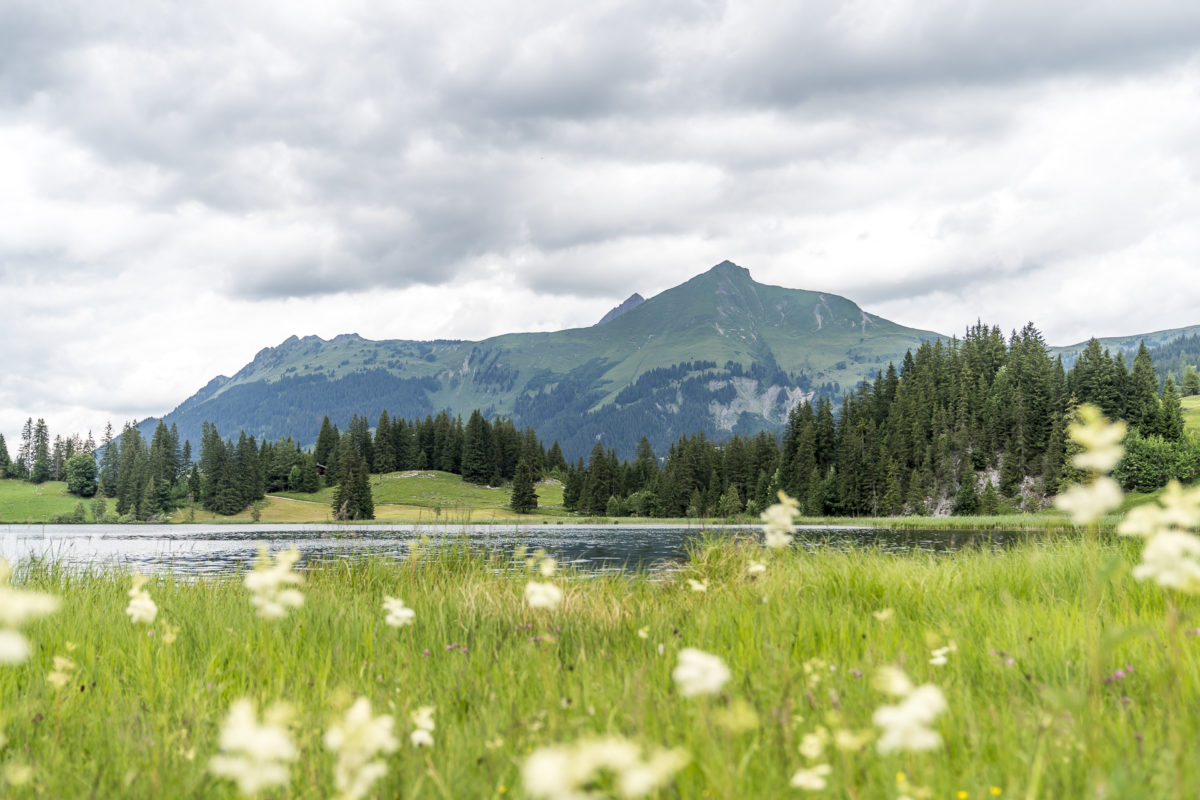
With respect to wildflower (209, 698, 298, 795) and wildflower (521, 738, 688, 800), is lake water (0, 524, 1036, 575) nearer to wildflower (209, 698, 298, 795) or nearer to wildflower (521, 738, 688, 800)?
wildflower (209, 698, 298, 795)

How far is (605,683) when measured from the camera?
473 cm

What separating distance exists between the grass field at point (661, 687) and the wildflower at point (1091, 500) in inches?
12.5

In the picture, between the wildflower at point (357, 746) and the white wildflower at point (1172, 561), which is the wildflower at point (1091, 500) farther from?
the wildflower at point (357, 746)

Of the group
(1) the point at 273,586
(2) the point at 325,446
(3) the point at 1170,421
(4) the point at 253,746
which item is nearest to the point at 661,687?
(1) the point at 273,586

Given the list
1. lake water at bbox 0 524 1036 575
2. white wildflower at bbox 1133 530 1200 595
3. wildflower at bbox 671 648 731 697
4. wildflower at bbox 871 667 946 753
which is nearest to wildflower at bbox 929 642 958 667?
white wildflower at bbox 1133 530 1200 595

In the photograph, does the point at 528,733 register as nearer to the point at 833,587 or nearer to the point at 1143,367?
the point at 833,587

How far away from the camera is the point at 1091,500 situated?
1972 mm

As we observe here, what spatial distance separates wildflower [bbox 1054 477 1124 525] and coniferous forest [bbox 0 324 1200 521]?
123m

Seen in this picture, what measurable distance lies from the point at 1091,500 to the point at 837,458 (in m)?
158

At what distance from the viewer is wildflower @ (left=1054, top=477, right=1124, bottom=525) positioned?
187 cm

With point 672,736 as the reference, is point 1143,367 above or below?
above

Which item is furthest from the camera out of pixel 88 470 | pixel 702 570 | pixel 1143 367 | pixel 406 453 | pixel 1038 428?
pixel 406 453

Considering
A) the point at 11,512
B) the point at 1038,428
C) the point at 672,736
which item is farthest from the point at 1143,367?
the point at 11,512

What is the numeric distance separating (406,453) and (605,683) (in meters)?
198
